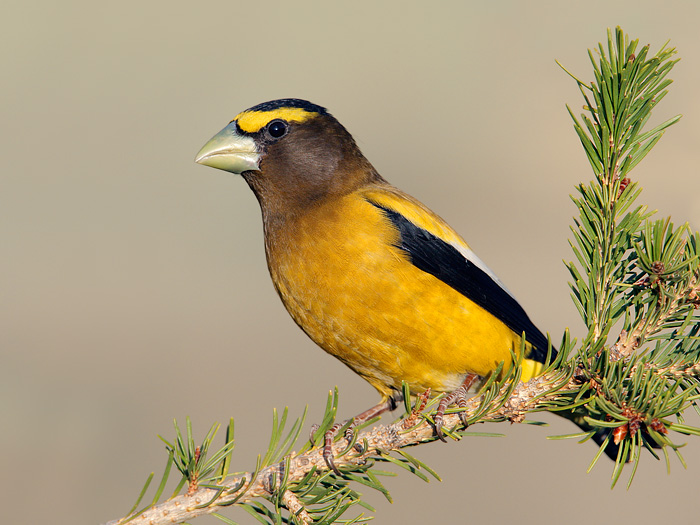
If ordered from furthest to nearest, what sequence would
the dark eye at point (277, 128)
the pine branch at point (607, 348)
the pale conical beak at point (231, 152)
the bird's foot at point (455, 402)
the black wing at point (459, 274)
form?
the dark eye at point (277, 128)
the pale conical beak at point (231, 152)
the black wing at point (459, 274)
the bird's foot at point (455, 402)
the pine branch at point (607, 348)

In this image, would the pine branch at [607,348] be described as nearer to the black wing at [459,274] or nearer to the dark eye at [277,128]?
the black wing at [459,274]

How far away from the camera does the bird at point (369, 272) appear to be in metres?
2.73

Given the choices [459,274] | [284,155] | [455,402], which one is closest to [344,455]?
[455,402]

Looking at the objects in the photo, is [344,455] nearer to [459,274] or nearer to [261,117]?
[459,274]

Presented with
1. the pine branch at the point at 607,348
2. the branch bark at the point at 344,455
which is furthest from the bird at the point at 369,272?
the pine branch at the point at 607,348

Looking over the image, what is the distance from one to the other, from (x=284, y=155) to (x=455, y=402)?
1400 millimetres

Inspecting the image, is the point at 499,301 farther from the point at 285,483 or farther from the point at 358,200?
the point at 285,483

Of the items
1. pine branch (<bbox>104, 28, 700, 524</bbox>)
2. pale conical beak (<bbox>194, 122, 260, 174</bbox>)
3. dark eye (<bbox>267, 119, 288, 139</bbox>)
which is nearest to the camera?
pine branch (<bbox>104, 28, 700, 524</bbox>)

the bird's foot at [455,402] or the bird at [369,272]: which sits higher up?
the bird at [369,272]

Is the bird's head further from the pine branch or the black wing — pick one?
the pine branch

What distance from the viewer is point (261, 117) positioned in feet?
10.6

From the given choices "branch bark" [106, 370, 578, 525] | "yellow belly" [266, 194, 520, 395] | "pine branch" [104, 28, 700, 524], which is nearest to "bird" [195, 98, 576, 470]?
"yellow belly" [266, 194, 520, 395]

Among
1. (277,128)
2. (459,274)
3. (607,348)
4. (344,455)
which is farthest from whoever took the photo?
(277,128)

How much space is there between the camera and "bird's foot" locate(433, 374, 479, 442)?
7.14 feet
